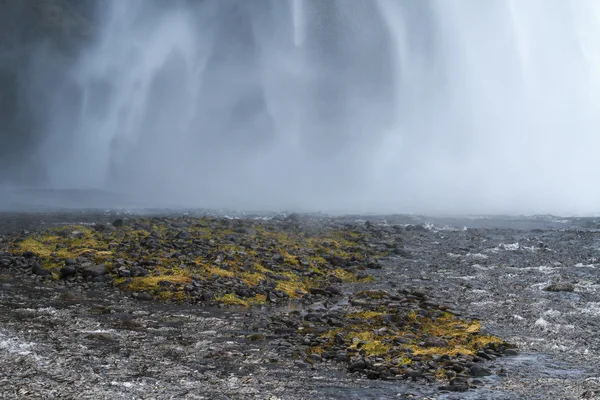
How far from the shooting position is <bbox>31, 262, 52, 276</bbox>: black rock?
97.6ft

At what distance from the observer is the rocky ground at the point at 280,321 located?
48.9 ft

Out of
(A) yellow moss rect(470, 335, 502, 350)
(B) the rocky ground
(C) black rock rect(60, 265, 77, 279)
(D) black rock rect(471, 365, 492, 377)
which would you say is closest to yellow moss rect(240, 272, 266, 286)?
(B) the rocky ground

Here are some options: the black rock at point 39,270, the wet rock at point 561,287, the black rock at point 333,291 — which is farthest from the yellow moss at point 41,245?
the wet rock at point 561,287

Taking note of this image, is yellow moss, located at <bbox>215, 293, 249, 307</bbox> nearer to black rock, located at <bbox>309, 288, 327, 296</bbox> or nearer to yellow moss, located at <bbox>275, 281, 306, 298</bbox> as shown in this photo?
yellow moss, located at <bbox>275, 281, 306, 298</bbox>

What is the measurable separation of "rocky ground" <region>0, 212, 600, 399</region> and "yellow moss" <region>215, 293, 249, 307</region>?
0.09 m

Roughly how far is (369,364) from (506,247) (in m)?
38.9

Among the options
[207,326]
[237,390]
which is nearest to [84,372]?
[237,390]

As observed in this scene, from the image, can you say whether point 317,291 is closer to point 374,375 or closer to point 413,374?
point 374,375

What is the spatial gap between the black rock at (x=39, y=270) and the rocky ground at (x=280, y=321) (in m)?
0.17

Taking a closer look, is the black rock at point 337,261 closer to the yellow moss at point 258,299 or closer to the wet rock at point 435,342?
the yellow moss at point 258,299

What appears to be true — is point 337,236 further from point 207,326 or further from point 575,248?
point 207,326

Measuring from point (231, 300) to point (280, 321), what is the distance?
4.57 meters

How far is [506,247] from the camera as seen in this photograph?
50938 millimetres

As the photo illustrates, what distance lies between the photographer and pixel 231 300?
83.3 feet
